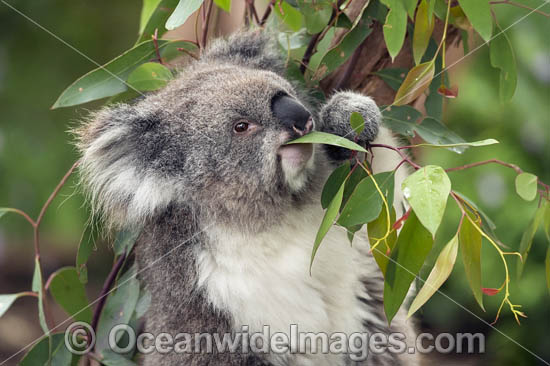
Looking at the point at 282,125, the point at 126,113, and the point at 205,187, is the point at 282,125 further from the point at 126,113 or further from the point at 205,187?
the point at 126,113

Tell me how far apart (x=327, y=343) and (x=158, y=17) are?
125 centimetres

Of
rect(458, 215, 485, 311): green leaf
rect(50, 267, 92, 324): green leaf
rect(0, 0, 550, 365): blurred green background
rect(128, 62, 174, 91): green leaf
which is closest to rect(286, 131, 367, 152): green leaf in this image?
rect(458, 215, 485, 311): green leaf

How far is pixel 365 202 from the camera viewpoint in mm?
1569

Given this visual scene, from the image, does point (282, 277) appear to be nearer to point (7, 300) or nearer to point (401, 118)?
point (401, 118)

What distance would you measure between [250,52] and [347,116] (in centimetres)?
→ 58

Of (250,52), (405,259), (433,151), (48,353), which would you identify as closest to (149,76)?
(250,52)

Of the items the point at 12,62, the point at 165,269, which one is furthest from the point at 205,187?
the point at 12,62

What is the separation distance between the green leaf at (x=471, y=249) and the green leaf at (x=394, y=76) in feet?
2.74

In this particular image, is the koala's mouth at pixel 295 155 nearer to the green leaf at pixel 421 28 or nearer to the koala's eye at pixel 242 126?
the koala's eye at pixel 242 126

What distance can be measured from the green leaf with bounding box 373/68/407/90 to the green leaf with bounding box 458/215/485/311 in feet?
2.74

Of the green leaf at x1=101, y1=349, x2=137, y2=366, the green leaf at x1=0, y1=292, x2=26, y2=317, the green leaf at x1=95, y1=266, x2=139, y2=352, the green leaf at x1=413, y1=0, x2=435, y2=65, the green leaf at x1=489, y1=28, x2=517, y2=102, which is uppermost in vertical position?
the green leaf at x1=413, y1=0, x2=435, y2=65

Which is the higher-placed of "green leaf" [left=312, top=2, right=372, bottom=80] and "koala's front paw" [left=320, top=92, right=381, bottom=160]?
"green leaf" [left=312, top=2, right=372, bottom=80]

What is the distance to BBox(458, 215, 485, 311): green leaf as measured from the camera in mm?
1494

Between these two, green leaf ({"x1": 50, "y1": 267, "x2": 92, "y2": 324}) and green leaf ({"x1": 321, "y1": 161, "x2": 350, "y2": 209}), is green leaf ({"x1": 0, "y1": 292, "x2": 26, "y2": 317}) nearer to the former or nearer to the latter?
green leaf ({"x1": 50, "y1": 267, "x2": 92, "y2": 324})
